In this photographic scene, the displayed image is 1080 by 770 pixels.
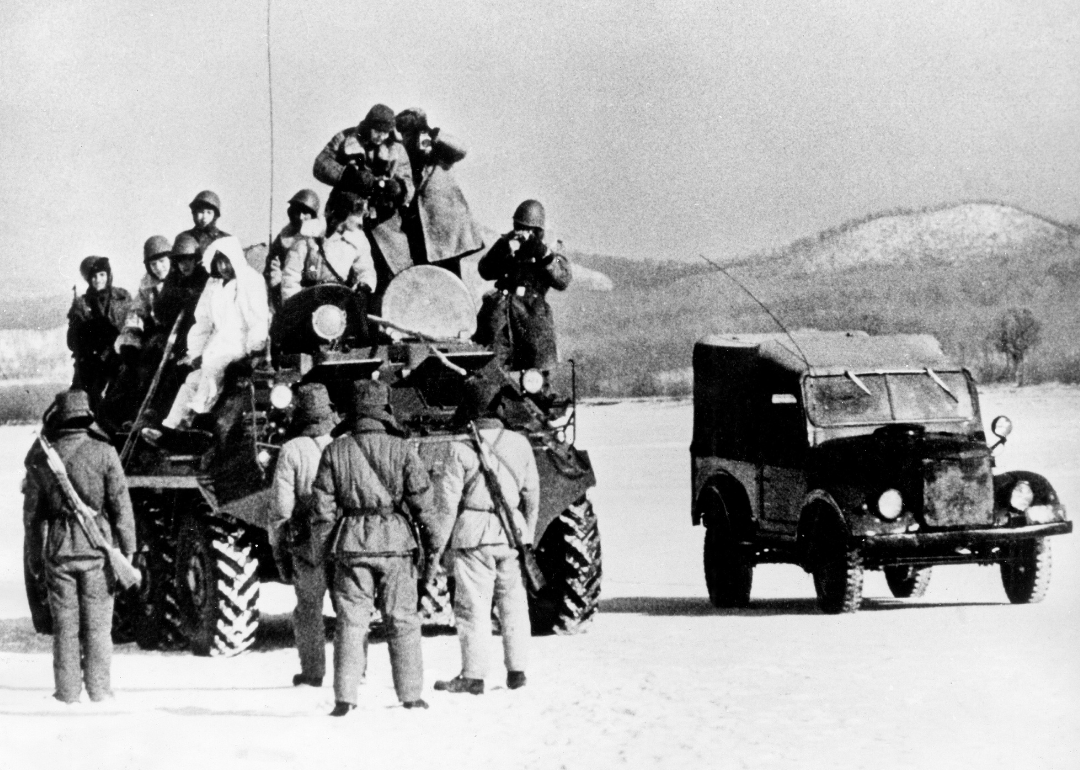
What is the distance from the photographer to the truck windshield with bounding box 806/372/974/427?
52.8 feet

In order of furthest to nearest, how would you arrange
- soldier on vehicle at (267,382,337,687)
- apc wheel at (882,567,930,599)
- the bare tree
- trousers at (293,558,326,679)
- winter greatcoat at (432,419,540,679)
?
the bare tree, apc wheel at (882,567,930,599), trousers at (293,558,326,679), soldier on vehicle at (267,382,337,687), winter greatcoat at (432,419,540,679)

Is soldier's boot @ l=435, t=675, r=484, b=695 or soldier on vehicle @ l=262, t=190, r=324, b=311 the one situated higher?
soldier on vehicle @ l=262, t=190, r=324, b=311

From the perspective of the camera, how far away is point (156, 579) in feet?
49.4

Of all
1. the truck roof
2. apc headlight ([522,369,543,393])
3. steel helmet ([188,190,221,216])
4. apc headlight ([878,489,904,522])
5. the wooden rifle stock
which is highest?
steel helmet ([188,190,221,216])

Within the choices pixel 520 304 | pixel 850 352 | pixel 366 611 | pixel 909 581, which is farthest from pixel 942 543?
pixel 366 611

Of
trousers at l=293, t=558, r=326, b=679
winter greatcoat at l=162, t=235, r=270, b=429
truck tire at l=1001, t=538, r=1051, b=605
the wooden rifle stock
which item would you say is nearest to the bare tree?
truck tire at l=1001, t=538, r=1051, b=605

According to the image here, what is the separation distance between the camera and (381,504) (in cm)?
1097

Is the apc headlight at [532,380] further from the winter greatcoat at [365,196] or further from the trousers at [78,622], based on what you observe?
the trousers at [78,622]

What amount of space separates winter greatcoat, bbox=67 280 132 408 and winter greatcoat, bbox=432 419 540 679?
6.21 meters

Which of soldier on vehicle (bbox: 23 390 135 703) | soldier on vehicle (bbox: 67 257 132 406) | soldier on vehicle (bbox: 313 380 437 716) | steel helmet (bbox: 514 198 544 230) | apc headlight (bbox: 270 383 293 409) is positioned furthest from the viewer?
soldier on vehicle (bbox: 67 257 132 406)

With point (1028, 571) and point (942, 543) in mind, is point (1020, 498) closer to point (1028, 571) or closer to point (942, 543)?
point (1028, 571)

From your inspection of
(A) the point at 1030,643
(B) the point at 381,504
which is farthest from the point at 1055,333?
(B) the point at 381,504

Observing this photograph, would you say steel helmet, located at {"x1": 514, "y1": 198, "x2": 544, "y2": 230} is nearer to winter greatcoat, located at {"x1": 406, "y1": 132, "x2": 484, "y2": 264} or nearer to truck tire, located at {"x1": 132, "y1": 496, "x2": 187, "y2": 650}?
winter greatcoat, located at {"x1": 406, "y1": 132, "x2": 484, "y2": 264}

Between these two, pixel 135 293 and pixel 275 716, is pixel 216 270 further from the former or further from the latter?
pixel 275 716
